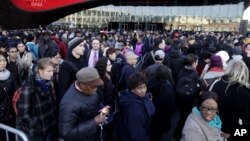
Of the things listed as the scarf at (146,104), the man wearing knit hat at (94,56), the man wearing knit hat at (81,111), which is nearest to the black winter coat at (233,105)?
the scarf at (146,104)

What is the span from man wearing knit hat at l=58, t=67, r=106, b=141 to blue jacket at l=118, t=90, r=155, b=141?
0.58m

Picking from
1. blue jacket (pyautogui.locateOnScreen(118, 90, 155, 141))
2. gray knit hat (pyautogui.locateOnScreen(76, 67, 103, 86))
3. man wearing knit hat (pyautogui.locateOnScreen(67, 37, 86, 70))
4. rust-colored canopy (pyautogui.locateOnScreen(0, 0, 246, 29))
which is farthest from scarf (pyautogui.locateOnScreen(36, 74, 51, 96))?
rust-colored canopy (pyautogui.locateOnScreen(0, 0, 246, 29))

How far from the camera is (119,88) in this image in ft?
19.4

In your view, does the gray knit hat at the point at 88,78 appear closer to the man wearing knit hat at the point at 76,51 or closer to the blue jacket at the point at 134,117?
the blue jacket at the point at 134,117

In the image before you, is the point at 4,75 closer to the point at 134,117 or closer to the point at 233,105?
the point at 134,117

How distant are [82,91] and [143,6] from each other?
107ft

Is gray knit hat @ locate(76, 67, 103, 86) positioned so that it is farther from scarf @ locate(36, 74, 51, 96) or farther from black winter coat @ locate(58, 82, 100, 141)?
scarf @ locate(36, 74, 51, 96)

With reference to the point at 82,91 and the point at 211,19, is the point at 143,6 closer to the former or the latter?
the point at 211,19

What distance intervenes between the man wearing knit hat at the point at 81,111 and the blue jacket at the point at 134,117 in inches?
22.9

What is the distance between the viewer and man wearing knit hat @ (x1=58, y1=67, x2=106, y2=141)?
135 inches

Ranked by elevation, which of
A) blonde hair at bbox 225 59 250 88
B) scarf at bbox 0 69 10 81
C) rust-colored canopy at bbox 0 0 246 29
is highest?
blonde hair at bbox 225 59 250 88

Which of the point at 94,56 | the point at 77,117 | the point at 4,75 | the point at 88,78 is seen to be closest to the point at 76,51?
the point at 4,75

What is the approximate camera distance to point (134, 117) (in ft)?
13.7

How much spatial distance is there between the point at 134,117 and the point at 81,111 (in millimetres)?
848
